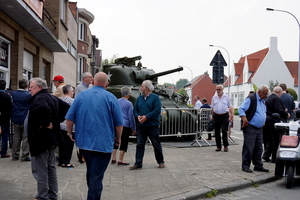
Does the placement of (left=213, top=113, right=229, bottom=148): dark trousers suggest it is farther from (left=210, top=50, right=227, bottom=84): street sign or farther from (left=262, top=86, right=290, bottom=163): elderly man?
(left=210, top=50, right=227, bottom=84): street sign

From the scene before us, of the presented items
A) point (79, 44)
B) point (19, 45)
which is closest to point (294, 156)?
point (19, 45)

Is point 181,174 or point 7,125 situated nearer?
point 181,174

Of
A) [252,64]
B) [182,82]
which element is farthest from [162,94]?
[182,82]

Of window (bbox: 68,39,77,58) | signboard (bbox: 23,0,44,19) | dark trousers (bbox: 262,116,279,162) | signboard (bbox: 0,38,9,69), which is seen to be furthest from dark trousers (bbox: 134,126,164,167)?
window (bbox: 68,39,77,58)

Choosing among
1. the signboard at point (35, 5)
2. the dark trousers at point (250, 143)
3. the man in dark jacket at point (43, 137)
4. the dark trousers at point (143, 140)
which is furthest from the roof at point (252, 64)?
the man in dark jacket at point (43, 137)

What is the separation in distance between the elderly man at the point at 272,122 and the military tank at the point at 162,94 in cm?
347

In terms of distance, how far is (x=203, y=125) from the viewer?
1255cm

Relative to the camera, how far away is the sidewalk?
561cm

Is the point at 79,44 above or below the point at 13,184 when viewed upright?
above

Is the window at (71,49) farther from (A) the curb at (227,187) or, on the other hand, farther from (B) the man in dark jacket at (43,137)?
(B) the man in dark jacket at (43,137)

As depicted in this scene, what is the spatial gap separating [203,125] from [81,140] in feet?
27.6

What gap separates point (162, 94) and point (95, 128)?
884cm

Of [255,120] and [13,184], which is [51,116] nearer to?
[13,184]

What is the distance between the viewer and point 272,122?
906 cm
